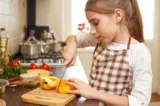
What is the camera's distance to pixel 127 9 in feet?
3.08

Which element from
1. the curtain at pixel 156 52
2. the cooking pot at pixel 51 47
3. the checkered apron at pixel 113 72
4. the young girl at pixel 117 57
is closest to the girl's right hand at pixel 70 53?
the young girl at pixel 117 57

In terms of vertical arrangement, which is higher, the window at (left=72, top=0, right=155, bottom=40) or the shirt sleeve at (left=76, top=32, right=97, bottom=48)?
the window at (left=72, top=0, right=155, bottom=40)

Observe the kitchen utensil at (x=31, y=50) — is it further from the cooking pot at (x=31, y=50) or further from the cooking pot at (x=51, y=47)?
the cooking pot at (x=51, y=47)

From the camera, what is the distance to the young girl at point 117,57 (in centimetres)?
84

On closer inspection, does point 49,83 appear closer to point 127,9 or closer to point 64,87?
point 64,87

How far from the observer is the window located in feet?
11.3

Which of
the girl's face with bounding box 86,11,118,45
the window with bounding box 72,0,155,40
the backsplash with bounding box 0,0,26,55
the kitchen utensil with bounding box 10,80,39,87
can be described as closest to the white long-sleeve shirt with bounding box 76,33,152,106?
the girl's face with bounding box 86,11,118,45

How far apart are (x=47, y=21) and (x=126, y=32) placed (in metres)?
2.29

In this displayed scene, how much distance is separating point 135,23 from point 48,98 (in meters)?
0.45

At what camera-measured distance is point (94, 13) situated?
34.7 inches

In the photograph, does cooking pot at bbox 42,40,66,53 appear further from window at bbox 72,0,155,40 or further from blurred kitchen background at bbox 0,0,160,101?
window at bbox 72,0,155,40

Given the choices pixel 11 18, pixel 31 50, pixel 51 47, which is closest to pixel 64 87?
pixel 31 50

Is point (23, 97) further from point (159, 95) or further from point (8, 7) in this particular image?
point (159, 95)

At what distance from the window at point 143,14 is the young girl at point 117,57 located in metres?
2.40
